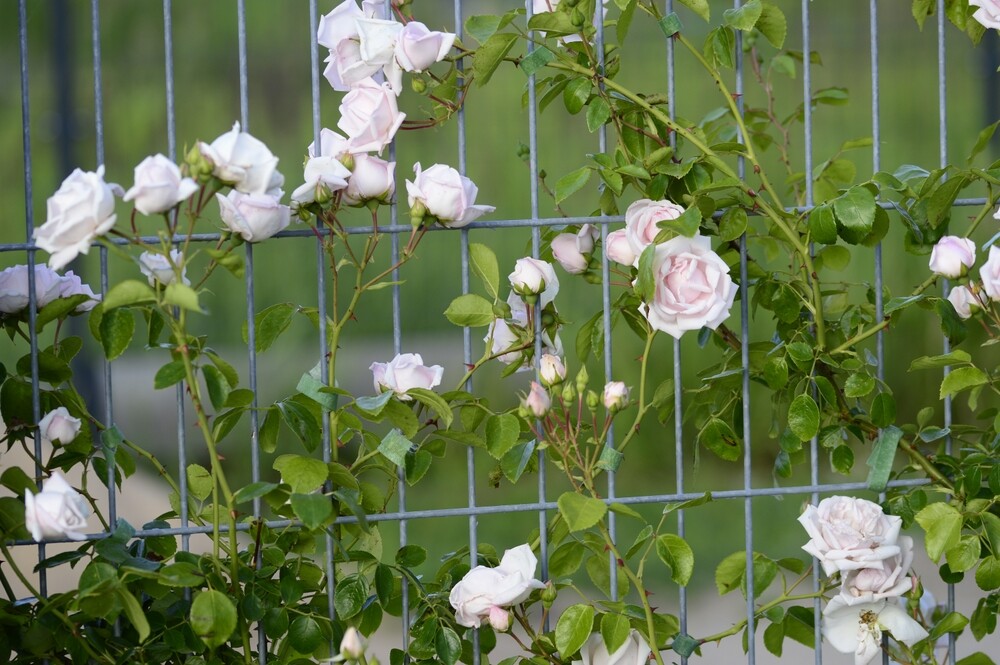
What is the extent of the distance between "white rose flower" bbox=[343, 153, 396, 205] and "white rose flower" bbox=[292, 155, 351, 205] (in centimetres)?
1

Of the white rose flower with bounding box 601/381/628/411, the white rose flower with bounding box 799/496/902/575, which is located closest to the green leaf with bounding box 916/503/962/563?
the white rose flower with bounding box 799/496/902/575

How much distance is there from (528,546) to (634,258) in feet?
1.13

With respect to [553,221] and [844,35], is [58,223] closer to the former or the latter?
[553,221]

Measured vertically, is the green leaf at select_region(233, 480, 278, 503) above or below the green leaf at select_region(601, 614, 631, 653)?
above

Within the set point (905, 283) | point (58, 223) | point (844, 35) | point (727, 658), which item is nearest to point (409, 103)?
point (844, 35)

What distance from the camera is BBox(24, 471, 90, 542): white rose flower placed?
104 cm

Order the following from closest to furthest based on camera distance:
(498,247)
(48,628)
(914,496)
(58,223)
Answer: (58,223) < (48,628) < (914,496) < (498,247)

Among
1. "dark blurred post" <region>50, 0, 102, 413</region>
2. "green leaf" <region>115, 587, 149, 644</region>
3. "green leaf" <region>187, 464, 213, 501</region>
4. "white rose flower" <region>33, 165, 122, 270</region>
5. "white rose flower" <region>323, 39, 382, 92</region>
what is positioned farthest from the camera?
"dark blurred post" <region>50, 0, 102, 413</region>

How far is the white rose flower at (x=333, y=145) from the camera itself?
119 centimetres

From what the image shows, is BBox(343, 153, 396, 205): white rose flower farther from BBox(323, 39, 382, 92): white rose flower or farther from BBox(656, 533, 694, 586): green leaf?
BBox(656, 533, 694, 586): green leaf

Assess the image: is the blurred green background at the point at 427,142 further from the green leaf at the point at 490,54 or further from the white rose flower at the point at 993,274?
the green leaf at the point at 490,54

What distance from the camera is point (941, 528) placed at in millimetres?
1254

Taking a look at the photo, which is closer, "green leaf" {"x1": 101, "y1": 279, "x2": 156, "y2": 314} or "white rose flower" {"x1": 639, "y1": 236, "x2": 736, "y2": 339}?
"green leaf" {"x1": 101, "y1": 279, "x2": 156, "y2": 314}

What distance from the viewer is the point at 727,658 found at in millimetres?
2703
